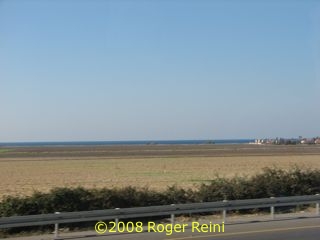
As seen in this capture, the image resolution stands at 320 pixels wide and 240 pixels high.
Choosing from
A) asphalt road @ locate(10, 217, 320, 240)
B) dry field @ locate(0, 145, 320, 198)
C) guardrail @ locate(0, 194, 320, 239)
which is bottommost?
dry field @ locate(0, 145, 320, 198)

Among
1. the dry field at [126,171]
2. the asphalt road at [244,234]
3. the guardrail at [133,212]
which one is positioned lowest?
the dry field at [126,171]

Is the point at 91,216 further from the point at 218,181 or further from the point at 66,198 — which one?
the point at 218,181

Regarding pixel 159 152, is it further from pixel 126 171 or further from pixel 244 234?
pixel 244 234

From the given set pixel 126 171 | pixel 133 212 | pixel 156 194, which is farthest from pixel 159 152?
pixel 133 212

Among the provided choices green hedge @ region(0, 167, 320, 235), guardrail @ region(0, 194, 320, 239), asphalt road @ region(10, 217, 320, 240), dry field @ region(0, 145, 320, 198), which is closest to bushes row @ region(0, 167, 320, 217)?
green hedge @ region(0, 167, 320, 235)

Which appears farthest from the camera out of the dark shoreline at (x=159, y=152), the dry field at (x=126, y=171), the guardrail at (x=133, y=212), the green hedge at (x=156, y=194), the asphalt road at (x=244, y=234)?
the dark shoreline at (x=159, y=152)

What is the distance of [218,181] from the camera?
18062 millimetres

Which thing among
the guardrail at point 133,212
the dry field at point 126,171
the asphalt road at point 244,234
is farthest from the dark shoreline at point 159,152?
the asphalt road at point 244,234

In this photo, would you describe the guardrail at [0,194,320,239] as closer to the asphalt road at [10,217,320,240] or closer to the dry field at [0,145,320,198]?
the asphalt road at [10,217,320,240]

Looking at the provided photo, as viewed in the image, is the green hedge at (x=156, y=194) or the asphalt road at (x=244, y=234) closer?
the asphalt road at (x=244, y=234)

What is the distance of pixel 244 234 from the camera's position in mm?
12039

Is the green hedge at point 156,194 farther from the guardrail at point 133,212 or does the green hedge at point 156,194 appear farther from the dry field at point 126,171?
the dry field at point 126,171

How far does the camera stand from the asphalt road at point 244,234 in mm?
11562

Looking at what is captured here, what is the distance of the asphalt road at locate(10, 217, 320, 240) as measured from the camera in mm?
11562
